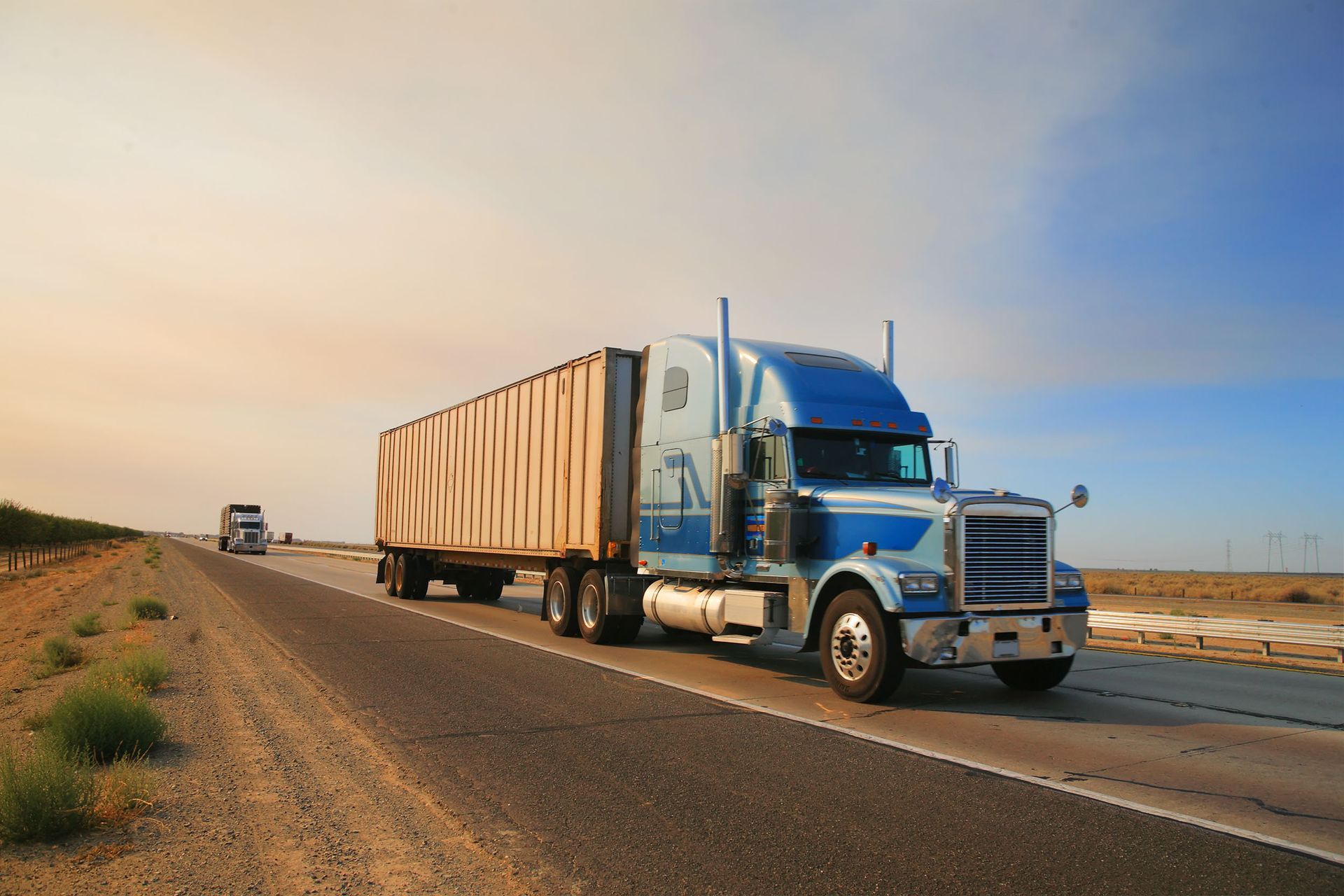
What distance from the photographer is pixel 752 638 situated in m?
9.91

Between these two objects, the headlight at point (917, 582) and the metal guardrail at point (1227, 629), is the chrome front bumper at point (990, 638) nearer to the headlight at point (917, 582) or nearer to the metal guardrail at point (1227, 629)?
the headlight at point (917, 582)

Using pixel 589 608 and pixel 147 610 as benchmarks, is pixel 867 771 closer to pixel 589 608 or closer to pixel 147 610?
pixel 589 608

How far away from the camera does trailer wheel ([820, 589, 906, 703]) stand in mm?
8055

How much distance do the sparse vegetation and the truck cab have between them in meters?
7.80

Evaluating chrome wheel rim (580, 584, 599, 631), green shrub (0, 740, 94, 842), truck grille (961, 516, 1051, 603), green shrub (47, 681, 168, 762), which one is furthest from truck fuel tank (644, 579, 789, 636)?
green shrub (0, 740, 94, 842)

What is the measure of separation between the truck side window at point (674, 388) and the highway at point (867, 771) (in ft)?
11.3

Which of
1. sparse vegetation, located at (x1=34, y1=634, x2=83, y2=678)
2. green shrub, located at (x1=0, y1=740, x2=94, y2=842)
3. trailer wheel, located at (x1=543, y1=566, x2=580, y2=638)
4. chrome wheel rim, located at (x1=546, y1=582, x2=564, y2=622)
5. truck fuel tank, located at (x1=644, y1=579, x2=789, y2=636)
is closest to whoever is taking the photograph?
green shrub, located at (x1=0, y1=740, x2=94, y2=842)

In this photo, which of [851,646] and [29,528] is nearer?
[851,646]

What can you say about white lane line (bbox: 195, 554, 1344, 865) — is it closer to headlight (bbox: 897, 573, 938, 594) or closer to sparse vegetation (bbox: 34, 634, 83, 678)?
headlight (bbox: 897, 573, 938, 594)

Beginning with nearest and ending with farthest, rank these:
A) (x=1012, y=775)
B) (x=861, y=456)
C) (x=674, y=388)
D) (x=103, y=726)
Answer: (x=1012, y=775), (x=103, y=726), (x=861, y=456), (x=674, y=388)

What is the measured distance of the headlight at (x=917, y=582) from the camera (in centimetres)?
792

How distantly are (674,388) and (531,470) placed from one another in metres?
4.79

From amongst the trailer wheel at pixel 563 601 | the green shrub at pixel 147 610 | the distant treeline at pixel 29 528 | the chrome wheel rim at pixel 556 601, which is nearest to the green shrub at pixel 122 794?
the trailer wheel at pixel 563 601

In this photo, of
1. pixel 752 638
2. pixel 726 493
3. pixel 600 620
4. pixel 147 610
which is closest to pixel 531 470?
pixel 600 620
